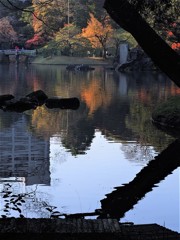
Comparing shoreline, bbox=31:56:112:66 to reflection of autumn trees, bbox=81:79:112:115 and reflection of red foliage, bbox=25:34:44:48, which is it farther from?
reflection of autumn trees, bbox=81:79:112:115

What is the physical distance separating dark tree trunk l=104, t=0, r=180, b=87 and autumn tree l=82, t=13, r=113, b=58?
6870cm

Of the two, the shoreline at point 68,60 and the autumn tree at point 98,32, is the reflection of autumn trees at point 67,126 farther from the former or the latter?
the shoreline at point 68,60

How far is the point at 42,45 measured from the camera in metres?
87.2

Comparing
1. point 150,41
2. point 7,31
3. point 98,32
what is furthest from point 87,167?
point 7,31

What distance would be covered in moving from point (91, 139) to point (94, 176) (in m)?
5.03

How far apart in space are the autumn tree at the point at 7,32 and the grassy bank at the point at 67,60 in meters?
5.52

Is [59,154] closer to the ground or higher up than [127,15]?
closer to the ground

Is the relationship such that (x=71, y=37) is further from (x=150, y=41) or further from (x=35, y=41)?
(x=150, y=41)

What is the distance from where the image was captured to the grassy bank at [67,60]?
7819cm

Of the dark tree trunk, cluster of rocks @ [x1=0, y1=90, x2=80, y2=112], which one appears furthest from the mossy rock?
the dark tree trunk

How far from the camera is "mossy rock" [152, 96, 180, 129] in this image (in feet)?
61.7

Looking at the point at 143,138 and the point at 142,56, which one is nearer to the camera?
the point at 143,138

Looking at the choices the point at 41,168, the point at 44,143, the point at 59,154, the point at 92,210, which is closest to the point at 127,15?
the point at 92,210

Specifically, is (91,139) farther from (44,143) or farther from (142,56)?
(142,56)
